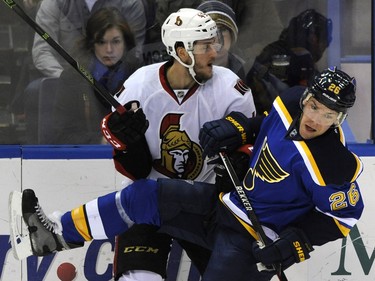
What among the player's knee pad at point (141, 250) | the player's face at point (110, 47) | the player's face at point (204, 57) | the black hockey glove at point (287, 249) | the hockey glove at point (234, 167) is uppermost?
the player's face at point (204, 57)

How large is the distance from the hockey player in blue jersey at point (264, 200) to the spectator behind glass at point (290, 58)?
0.50 meters

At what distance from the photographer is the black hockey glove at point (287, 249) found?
320 cm

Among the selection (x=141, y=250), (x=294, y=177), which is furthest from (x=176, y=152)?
(x=294, y=177)

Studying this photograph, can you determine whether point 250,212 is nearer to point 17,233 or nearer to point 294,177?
point 294,177

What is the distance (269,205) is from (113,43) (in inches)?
41.9

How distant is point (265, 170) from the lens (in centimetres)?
330

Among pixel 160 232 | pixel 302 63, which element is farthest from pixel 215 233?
pixel 302 63

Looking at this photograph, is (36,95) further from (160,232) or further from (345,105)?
(345,105)

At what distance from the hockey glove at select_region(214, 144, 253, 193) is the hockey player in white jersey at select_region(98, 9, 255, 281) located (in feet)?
0.54

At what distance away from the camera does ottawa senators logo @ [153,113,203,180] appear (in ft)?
11.7

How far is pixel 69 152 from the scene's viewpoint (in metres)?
3.93

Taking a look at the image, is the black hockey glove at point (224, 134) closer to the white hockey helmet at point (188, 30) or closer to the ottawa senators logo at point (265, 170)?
the ottawa senators logo at point (265, 170)

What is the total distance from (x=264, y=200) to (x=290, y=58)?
34.1 inches

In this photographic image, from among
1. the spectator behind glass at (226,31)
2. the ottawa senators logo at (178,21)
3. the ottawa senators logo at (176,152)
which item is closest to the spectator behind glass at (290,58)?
the spectator behind glass at (226,31)
